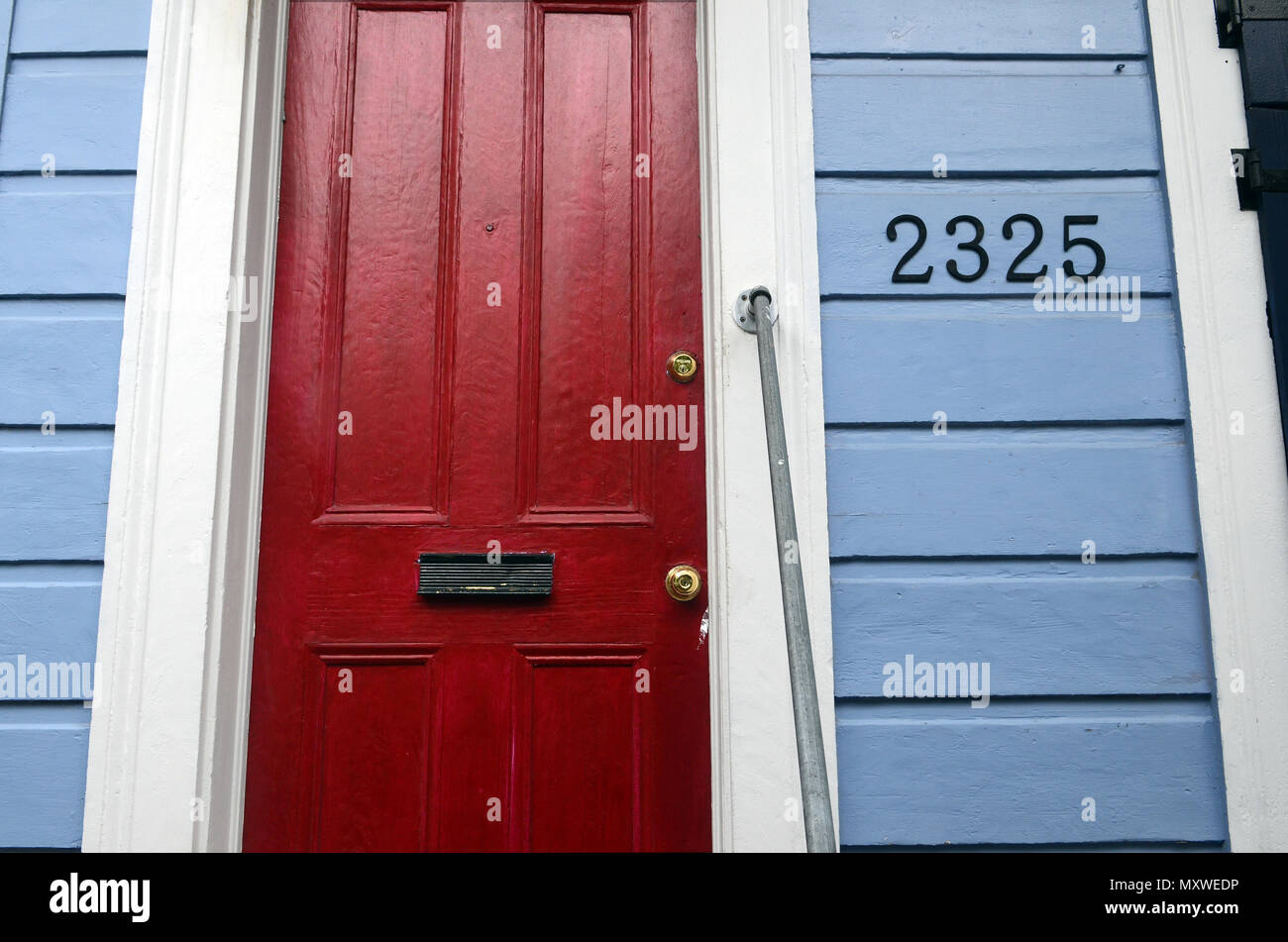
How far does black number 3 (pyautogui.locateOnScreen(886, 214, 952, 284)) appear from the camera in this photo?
2.06 meters

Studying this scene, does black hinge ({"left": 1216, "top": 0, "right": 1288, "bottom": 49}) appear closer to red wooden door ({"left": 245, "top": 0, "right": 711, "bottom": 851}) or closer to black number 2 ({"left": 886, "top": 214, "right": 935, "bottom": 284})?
black number 2 ({"left": 886, "top": 214, "right": 935, "bottom": 284})

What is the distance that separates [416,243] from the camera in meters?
2.18

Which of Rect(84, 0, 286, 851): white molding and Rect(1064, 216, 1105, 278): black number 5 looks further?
Rect(1064, 216, 1105, 278): black number 5

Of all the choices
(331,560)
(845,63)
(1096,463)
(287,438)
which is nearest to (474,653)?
(331,560)

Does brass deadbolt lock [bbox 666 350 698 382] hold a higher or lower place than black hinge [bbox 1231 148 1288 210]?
lower

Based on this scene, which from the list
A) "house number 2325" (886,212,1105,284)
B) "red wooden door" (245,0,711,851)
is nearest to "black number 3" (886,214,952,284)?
"house number 2325" (886,212,1105,284)

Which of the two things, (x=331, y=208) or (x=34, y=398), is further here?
(x=331, y=208)

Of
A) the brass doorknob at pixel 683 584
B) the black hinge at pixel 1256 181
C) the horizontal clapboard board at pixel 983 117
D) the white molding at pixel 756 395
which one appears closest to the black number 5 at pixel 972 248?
the horizontal clapboard board at pixel 983 117

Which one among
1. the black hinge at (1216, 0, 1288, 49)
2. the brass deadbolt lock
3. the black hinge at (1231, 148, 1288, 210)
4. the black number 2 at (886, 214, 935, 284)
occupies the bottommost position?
the brass deadbolt lock

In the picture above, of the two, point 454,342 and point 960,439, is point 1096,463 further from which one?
point 454,342

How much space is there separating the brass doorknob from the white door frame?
0.24 ft

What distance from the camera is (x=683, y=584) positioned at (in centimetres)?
204

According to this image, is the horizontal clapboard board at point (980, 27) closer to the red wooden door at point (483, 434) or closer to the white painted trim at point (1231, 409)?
the white painted trim at point (1231, 409)

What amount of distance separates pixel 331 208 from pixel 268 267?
20 cm
